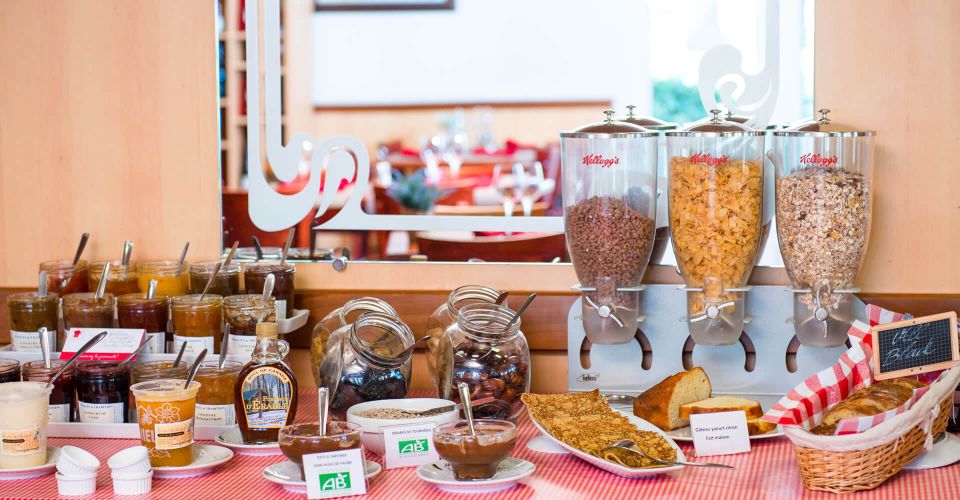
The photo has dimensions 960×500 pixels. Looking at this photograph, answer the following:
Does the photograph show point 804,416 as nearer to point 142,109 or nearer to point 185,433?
point 185,433

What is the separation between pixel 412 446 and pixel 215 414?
1.16 feet

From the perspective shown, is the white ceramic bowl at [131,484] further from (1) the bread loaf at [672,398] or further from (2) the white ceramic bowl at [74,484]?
(1) the bread loaf at [672,398]

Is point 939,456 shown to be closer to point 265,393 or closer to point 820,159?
point 820,159

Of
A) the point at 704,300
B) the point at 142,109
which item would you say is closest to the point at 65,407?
the point at 142,109

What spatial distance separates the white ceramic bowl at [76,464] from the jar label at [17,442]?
7 cm

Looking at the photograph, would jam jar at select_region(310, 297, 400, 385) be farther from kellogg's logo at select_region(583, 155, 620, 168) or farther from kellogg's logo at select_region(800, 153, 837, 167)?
kellogg's logo at select_region(800, 153, 837, 167)

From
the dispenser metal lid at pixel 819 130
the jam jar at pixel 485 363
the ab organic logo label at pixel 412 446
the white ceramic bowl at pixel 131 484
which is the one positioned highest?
the dispenser metal lid at pixel 819 130

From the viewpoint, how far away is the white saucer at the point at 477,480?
136cm

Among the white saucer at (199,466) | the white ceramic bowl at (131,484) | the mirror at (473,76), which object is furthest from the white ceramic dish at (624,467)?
the mirror at (473,76)

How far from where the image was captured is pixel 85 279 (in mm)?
1980

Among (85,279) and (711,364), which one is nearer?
(711,364)

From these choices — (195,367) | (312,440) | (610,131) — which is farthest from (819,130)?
(195,367)

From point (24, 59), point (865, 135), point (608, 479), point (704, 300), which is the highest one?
point (24, 59)

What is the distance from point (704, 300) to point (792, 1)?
0.57 meters
